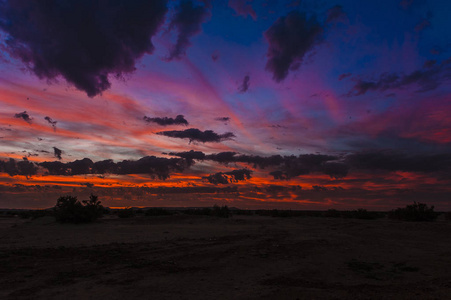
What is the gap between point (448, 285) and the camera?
8094mm

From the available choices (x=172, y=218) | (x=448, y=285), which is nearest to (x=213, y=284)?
(x=448, y=285)

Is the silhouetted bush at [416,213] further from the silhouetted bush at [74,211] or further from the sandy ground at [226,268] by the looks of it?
the silhouetted bush at [74,211]

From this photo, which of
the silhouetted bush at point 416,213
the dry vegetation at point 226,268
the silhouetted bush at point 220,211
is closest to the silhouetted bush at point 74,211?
the dry vegetation at point 226,268

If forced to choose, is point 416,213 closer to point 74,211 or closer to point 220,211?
point 220,211

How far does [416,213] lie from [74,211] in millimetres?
32250

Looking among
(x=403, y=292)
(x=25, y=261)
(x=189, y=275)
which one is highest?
(x=403, y=292)

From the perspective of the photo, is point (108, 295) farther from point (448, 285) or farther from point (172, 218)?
point (172, 218)

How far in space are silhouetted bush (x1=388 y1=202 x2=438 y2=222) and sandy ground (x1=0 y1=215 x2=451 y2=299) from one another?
12.6 metres

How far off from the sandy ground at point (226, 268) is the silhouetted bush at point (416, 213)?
1264 cm

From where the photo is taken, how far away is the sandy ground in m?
7.71

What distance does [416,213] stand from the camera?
2859 cm

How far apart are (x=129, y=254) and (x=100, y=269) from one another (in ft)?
9.47

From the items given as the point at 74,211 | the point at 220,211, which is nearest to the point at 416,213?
the point at 220,211

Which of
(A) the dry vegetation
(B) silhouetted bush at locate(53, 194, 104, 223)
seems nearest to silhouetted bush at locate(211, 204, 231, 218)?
(B) silhouetted bush at locate(53, 194, 104, 223)
